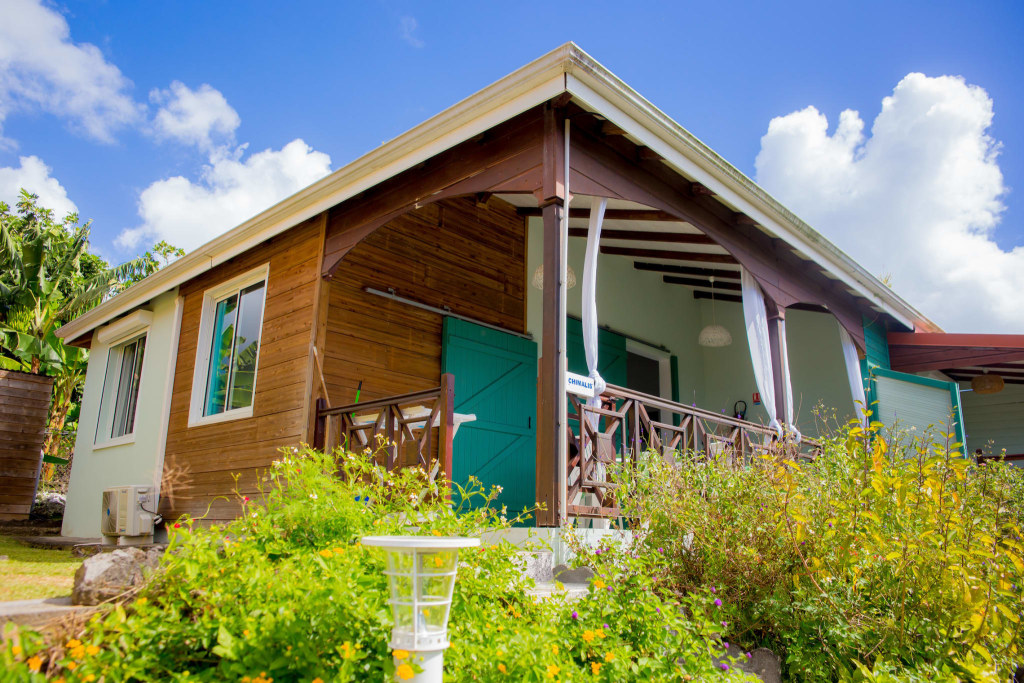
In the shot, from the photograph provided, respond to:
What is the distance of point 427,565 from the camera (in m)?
2.11

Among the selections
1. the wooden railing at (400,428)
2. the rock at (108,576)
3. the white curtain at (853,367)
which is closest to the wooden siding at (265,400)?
the wooden railing at (400,428)

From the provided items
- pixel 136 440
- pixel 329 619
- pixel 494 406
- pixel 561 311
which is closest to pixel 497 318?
pixel 494 406

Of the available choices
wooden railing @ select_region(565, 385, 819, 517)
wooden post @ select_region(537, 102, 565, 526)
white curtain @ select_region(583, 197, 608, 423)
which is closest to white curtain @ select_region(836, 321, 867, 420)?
wooden railing @ select_region(565, 385, 819, 517)

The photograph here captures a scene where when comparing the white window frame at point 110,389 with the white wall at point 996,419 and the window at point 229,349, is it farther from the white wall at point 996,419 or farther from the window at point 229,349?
the white wall at point 996,419

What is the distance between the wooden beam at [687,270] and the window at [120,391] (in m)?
6.27

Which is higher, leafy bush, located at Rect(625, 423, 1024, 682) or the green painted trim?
the green painted trim

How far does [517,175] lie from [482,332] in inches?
107

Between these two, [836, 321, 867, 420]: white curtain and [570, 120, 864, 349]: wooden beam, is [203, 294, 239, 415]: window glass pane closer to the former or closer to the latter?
[570, 120, 864, 349]: wooden beam

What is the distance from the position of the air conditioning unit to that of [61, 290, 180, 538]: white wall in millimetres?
324

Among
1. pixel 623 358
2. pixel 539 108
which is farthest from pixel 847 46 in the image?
pixel 539 108

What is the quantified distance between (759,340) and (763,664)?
3.98m

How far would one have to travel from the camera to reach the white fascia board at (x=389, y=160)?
4.66 metres

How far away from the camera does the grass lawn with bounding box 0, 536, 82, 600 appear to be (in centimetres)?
327

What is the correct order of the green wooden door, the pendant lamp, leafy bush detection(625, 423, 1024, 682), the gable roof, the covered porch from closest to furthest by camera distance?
leafy bush detection(625, 423, 1024, 682), the gable roof, the covered porch, the green wooden door, the pendant lamp
